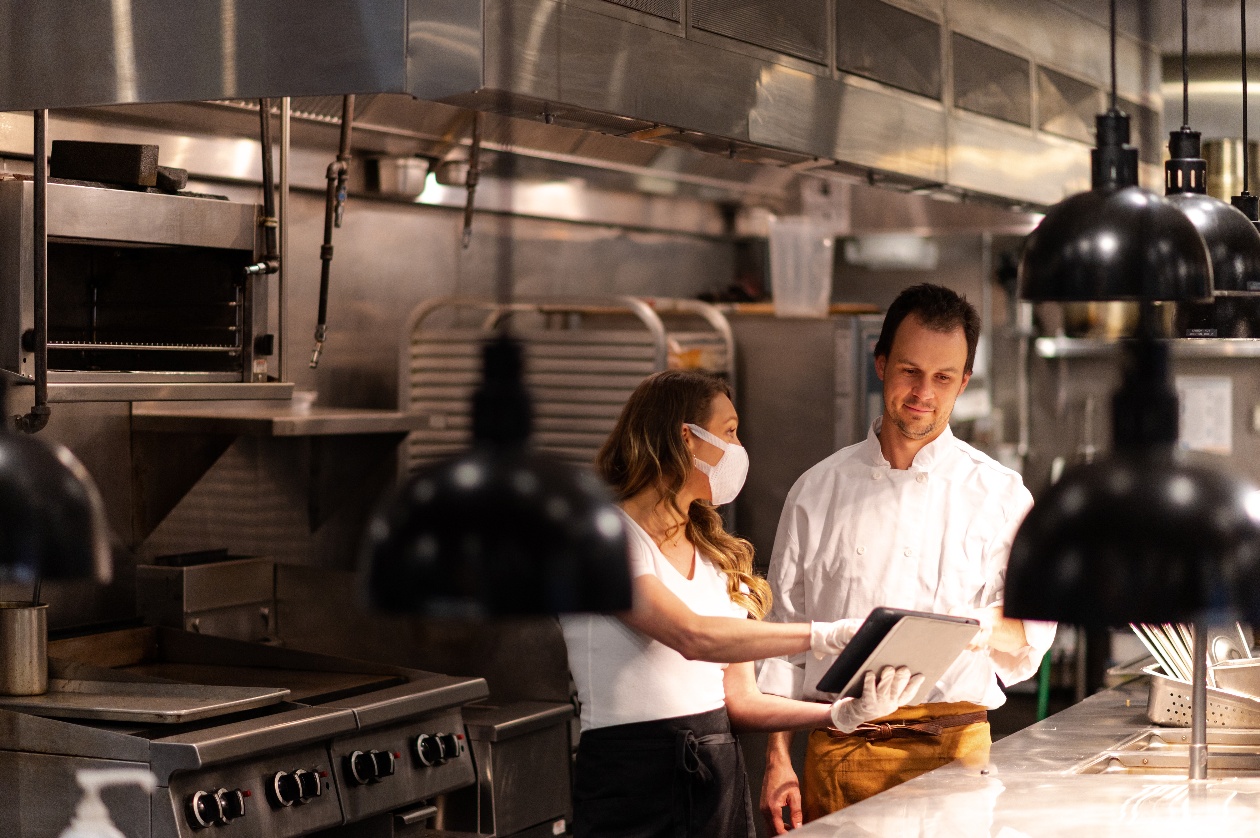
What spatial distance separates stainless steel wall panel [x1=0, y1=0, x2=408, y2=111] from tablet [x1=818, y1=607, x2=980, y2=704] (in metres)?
1.20

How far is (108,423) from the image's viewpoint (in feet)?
13.2

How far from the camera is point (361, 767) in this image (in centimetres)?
335

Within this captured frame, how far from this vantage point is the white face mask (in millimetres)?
2887

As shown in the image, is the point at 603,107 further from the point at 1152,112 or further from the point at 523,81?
the point at 1152,112

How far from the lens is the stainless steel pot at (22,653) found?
3240mm

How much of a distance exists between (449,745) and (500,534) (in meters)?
2.48

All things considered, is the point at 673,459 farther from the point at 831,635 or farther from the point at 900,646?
the point at 900,646

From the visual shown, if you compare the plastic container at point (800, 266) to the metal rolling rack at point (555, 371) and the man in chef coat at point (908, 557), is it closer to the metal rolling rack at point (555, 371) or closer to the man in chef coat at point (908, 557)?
the metal rolling rack at point (555, 371)

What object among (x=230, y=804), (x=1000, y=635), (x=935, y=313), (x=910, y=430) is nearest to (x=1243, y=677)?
(x=1000, y=635)

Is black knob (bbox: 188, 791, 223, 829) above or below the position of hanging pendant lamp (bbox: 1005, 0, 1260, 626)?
below

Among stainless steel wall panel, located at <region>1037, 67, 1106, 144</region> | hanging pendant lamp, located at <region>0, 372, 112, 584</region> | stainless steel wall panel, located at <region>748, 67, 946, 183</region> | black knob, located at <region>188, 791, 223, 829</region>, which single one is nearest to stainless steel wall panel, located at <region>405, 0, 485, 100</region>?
A: hanging pendant lamp, located at <region>0, 372, 112, 584</region>

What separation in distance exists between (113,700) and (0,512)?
1.72 meters

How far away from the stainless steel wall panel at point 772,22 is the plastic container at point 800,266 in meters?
2.09

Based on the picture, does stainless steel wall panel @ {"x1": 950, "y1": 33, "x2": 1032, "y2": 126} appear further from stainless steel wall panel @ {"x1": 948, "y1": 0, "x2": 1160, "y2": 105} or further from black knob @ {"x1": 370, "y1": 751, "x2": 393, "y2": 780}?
black knob @ {"x1": 370, "y1": 751, "x2": 393, "y2": 780}
